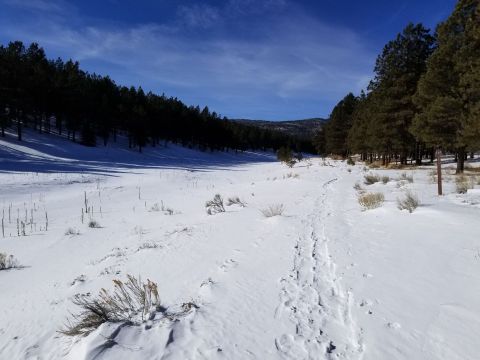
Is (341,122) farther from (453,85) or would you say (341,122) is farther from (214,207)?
(214,207)

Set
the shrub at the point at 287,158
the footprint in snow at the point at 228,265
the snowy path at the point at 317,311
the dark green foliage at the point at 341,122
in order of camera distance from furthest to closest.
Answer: the dark green foliage at the point at 341,122 → the shrub at the point at 287,158 → the footprint in snow at the point at 228,265 → the snowy path at the point at 317,311

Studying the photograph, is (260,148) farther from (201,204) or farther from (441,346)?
(441,346)

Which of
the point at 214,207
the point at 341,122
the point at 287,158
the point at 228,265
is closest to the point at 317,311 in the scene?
the point at 228,265

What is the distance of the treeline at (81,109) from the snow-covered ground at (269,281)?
36.4m

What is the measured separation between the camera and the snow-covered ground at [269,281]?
3230 millimetres

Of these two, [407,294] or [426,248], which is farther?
[426,248]

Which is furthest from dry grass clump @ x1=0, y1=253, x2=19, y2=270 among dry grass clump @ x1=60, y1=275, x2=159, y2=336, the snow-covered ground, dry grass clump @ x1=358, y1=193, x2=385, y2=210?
dry grass clump @ x1=358, y1=193, x2=385, y2=210

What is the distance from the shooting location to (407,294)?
13.6 ft

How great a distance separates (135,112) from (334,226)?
53038mm

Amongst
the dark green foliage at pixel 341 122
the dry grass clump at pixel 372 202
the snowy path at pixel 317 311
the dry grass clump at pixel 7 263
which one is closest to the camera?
the snowy path at pixel 317 311

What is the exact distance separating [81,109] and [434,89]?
46108mm

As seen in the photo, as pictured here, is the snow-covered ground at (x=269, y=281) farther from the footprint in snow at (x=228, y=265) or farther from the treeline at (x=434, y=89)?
the treeline at (x=434, y=89)

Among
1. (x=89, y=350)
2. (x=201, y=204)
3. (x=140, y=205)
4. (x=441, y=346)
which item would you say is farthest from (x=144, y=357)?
(x=140, y=205)

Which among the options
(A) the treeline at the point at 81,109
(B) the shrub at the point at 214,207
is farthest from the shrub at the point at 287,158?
(B) the shrub at the point at 214,207
